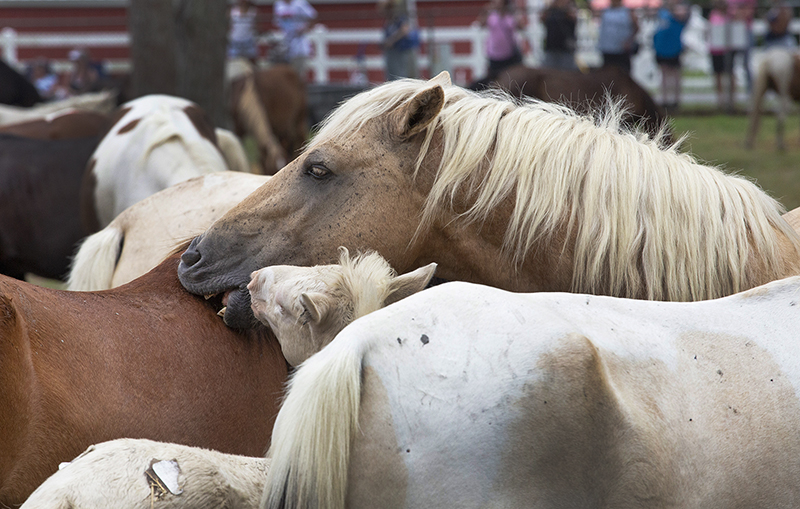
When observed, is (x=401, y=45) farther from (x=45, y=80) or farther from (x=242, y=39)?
(x=45, y=80)

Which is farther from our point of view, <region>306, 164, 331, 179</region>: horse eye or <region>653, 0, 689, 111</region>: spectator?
<region>653, 0, 689, 111</region>: spectator

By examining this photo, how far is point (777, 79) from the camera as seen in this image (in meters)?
12.3

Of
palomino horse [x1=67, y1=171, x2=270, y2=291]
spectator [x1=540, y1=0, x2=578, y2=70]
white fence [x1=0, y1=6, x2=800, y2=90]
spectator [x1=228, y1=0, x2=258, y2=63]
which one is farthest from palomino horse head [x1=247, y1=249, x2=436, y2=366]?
spectator [x1=228, y1=0, x2=258, y2=63]

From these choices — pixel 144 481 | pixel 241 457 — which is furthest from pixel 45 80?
pixel 144 481

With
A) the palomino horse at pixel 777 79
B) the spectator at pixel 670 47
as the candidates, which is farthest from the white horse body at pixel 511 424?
the spectator at pixel 670 47

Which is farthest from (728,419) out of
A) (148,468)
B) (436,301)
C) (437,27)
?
(437,27)

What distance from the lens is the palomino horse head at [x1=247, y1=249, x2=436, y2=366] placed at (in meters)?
1.76

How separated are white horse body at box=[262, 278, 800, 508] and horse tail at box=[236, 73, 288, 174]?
8242mm

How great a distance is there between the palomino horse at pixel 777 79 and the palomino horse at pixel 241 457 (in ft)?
37.9

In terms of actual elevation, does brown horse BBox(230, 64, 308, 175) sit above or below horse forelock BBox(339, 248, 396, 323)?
below

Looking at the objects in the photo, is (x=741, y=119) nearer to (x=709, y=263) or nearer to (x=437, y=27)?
(x=437, y=27)

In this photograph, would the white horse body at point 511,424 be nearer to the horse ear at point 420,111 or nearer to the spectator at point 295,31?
the horse ear at point 420,111

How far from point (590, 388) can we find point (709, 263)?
874mm

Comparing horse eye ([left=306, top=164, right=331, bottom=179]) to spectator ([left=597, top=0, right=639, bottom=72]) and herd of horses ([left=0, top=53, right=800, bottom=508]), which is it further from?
spectator ([left=597, top=0, right=639, bottom=72])
